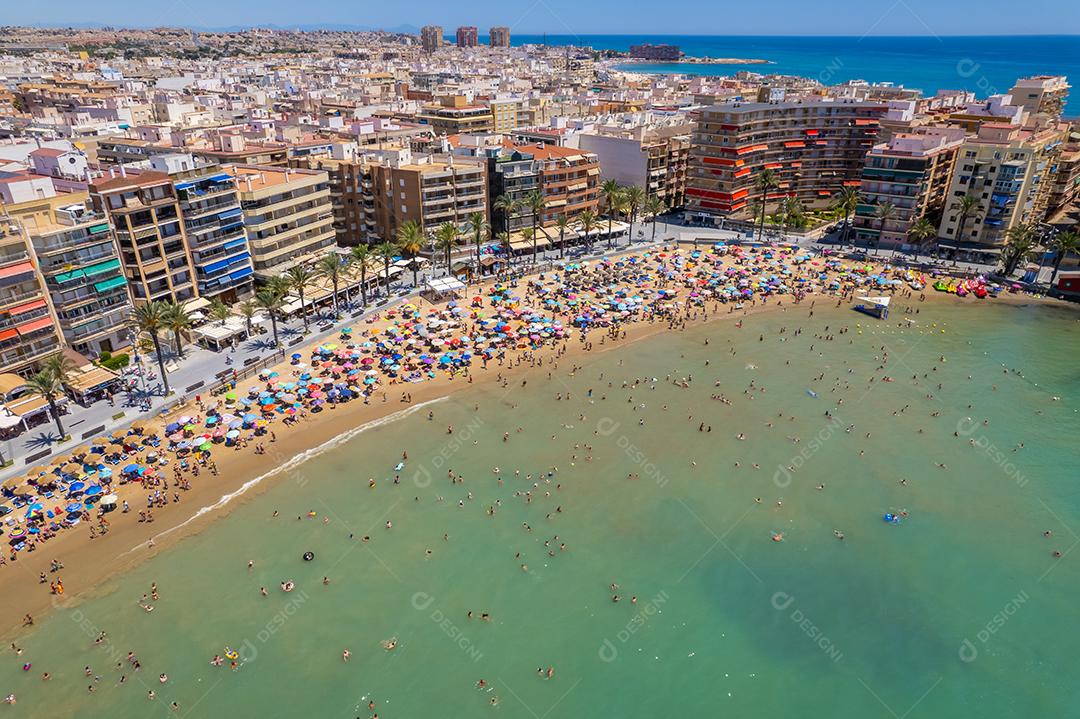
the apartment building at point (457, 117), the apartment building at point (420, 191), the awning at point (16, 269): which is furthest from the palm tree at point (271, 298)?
the apartment building at point (457, 117)

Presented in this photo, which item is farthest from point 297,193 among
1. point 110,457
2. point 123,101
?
point 123,101

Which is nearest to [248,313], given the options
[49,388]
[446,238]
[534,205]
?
[49,388]

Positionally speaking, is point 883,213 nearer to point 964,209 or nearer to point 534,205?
point 964,209

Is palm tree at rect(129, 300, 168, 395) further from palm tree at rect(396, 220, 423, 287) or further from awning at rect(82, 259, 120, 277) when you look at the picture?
palm tree at rect(396, 220, 423, 287)

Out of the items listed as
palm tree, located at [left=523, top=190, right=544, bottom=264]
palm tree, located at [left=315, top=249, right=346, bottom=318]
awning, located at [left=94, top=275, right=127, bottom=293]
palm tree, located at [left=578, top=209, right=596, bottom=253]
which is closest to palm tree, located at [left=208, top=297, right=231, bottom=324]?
awning, located at [left=94, top=275, right=127, bottom=293]

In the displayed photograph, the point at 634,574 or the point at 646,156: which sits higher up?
the point at 646,156

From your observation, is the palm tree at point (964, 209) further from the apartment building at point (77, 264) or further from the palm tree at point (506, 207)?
the apartment building at point (77, 264)

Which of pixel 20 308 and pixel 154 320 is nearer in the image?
pixel 20 308
